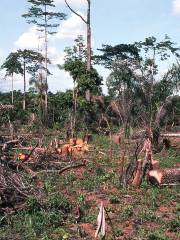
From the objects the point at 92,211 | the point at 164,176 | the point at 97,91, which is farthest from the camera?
the point at 97,91

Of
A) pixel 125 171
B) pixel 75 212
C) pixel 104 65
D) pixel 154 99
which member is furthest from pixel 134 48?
pixel 75 212

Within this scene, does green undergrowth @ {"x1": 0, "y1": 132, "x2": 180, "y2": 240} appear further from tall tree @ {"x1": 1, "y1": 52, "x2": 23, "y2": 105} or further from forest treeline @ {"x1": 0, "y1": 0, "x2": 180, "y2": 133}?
tall tree @ {"x1": 1, "y1": 52, "x2": 23, "y2": 105}

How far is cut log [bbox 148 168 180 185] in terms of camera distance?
39.3ft

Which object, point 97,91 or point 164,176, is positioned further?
point 97,91

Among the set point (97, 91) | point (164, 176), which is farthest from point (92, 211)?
point (97, 91)

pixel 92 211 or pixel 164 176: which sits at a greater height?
pixel 164 176

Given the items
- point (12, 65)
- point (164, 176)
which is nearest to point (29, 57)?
point (12, 65)

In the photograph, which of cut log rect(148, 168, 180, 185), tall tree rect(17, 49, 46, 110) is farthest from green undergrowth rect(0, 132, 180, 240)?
tall tree rect(17, 49, 46, 110)

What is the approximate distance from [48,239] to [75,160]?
7.41 meters

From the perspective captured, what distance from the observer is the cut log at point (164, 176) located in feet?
39.3

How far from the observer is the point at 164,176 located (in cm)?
1201

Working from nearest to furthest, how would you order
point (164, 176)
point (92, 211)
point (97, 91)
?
point (92, 211) → point (164, 176) → point (97, 91)

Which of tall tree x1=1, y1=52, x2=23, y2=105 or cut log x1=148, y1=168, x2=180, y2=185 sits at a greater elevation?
tall tree x1=1, y1=52, x2=23, y2=105

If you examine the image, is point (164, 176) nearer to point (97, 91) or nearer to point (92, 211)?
point (92, 211)
